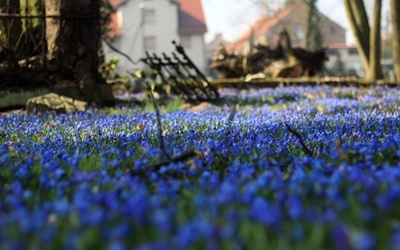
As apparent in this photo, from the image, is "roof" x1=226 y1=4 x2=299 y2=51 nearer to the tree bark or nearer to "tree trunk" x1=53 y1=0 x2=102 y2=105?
"tree trunk" x1=53 y1=0 x2=102 y2=105

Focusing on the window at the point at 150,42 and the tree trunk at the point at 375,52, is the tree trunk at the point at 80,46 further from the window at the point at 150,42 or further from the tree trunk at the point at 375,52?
the window at the point at 150,42

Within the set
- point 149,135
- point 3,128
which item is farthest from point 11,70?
point 149,135

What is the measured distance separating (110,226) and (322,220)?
0.72 metres

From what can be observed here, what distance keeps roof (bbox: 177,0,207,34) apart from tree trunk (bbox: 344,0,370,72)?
122ft

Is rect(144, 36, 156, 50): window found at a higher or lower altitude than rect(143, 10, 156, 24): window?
lower

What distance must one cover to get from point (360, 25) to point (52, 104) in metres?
11.9

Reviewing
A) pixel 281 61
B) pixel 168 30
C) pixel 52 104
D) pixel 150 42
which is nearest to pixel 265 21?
pixel 168 30

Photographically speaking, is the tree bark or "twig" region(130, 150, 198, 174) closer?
"twig" region(130, 150, 198, 174)

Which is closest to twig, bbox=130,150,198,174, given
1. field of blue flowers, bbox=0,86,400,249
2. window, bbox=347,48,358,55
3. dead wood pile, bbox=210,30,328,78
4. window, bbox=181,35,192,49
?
field of blue flowers, bbox=0,86,400,249

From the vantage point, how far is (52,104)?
26.3 ft

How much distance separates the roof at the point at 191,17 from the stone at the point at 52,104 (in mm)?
45871

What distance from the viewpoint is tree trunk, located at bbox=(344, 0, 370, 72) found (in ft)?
54.9

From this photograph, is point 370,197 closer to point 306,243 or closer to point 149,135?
point 306,243

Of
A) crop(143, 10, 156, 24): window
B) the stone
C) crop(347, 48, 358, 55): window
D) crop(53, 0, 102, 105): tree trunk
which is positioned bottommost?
the stone
